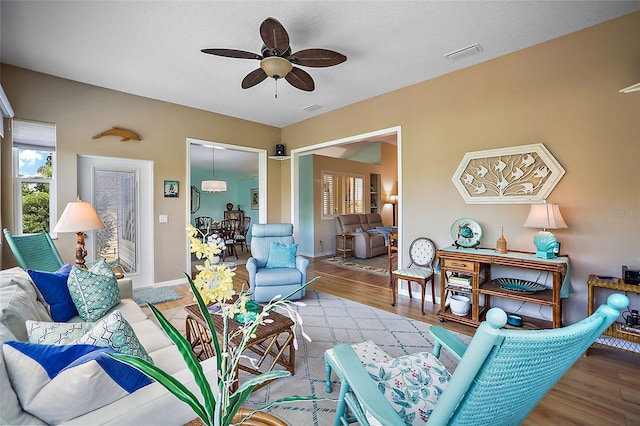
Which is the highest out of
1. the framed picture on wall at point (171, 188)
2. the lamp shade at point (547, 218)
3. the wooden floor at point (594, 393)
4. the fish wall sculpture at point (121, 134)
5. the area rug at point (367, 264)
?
the fish wall sculpture at point (121, 134)

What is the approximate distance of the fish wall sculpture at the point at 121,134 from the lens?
3.98 meters

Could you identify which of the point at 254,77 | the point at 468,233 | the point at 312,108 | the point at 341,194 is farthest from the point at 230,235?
the point at 468,233

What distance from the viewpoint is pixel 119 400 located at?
3.39 ft

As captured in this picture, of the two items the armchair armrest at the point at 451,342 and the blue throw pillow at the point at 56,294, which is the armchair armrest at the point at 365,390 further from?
the blue throw pillow at the point at 56,294

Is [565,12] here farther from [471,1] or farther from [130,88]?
[130,88]

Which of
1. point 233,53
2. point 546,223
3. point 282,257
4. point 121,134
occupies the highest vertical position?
point 233,53

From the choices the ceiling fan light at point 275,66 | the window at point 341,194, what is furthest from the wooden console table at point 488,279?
the window at point 341,194

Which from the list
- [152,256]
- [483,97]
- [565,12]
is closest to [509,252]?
[483,97]

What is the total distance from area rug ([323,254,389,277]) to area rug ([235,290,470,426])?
1918 millimetres

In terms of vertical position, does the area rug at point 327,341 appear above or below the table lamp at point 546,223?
below

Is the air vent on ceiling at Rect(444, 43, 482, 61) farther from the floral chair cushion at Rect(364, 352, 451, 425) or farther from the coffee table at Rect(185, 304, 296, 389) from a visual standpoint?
the coffee table at Rect(185, 304, 296, 389)

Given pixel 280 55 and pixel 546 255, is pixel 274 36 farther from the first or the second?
pixel 546 255

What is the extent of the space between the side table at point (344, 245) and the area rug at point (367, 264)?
0.21 metres

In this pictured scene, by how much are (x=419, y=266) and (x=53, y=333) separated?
3.71 meters
